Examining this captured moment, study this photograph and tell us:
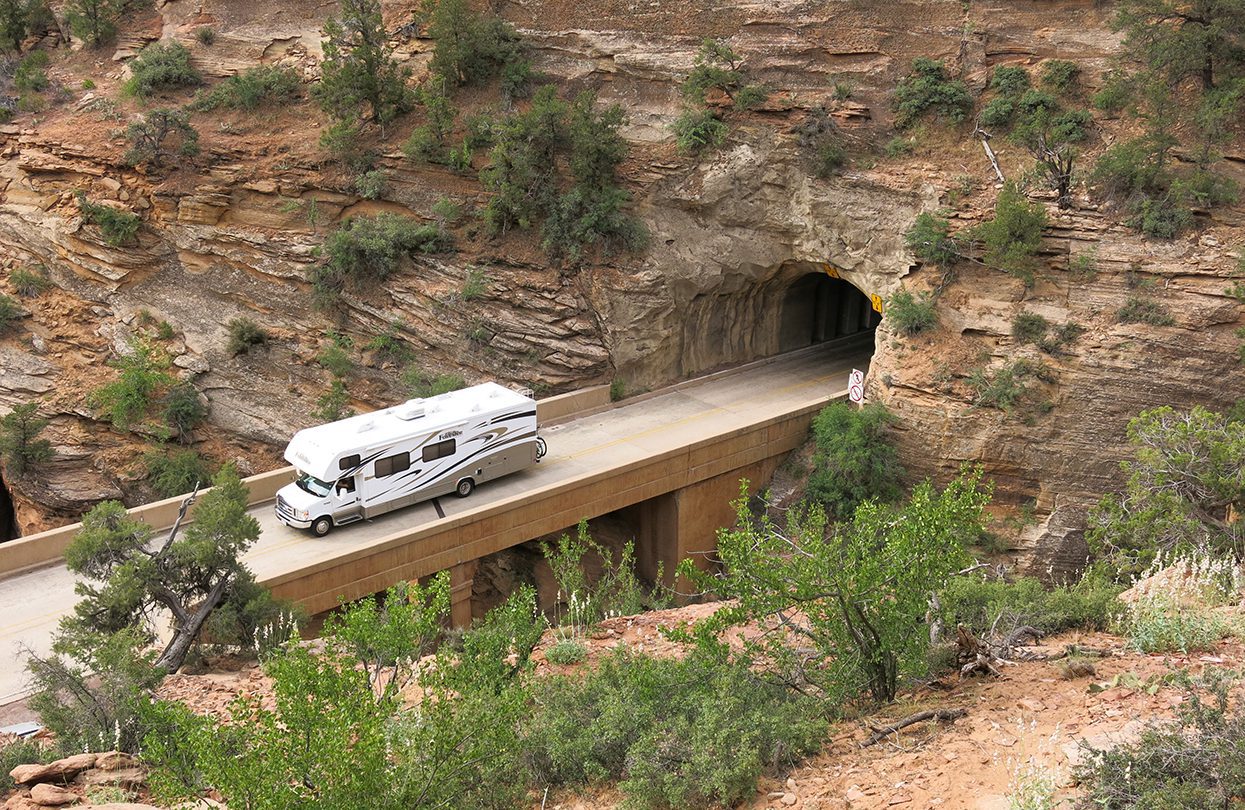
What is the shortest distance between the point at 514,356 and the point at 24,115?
56.9 ft

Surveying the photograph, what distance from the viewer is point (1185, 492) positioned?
15125mm

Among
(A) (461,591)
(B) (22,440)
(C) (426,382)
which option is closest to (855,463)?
(A) (461,591)

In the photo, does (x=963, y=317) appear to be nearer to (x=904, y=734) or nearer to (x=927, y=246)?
(x=927, y=246)

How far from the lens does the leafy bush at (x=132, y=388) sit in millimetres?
28234

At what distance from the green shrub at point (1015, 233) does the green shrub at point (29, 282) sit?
85.0ft

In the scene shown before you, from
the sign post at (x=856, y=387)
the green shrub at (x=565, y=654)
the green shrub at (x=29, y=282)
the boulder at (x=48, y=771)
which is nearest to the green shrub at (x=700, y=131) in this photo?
the sign post at (x=856, y=387)

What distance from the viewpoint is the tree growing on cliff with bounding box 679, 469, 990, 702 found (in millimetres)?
9945

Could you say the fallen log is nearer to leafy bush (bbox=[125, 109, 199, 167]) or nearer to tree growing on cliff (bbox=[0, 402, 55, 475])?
tree growing on cliff (bbox=[0, 402, 55, 475])

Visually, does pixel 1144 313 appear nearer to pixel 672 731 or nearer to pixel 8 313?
pixel 672 731

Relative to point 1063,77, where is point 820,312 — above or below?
below

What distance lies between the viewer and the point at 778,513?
86.5 ft

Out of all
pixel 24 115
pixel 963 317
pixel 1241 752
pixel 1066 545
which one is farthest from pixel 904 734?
pixel 24 115

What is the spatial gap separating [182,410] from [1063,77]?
24712mm

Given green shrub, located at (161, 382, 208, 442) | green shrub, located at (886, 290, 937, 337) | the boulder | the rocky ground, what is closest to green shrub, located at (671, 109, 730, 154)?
green shrub, located at (886, 290, 937, 337)
